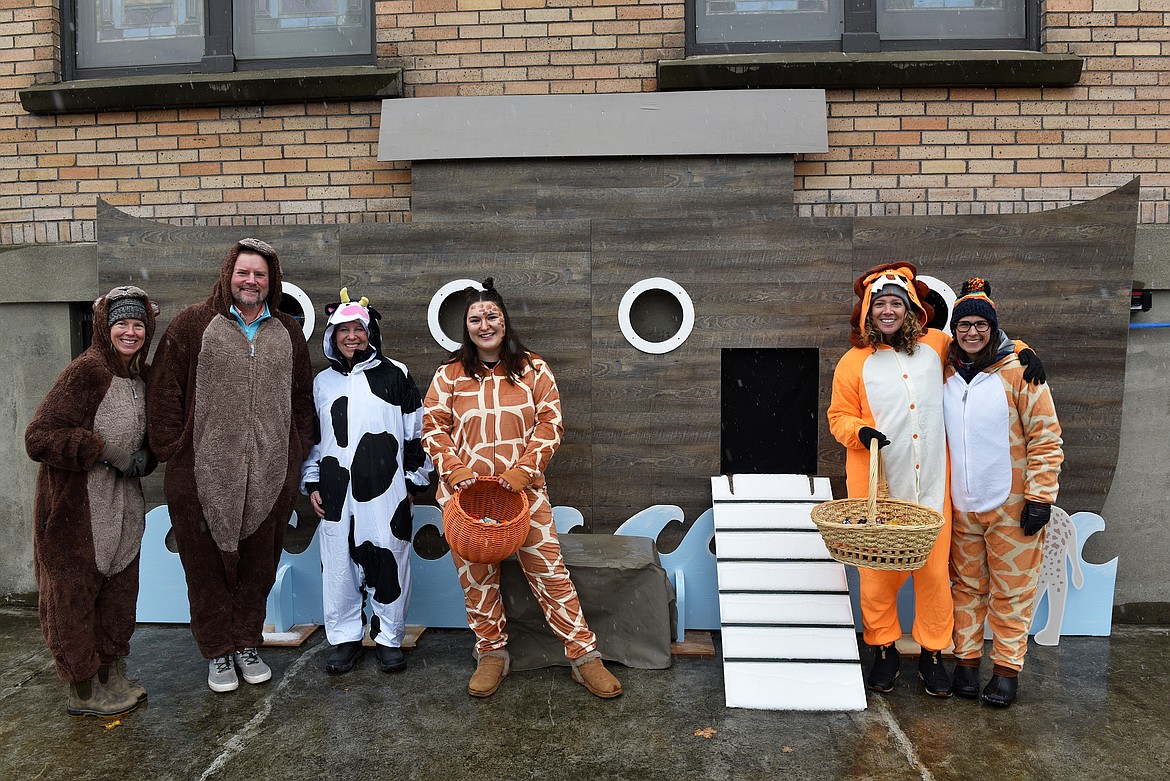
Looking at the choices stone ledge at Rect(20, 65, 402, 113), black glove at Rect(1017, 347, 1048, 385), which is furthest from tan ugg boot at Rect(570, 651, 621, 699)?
stone ledge at Rect(20, 65, 402, 113)

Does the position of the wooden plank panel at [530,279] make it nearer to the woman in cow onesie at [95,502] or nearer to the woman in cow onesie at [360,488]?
the woman in cow onesie at [360,488]

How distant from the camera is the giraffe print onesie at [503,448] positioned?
3.85 m

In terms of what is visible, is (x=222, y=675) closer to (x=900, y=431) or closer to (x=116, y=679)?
(x=116, y=679)

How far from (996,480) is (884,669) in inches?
39.3

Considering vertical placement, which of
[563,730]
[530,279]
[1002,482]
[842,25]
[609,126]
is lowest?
[563,730]

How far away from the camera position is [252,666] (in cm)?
391

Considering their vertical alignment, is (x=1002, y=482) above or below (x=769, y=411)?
below

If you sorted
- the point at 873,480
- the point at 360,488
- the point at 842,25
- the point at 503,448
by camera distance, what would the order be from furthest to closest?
the point at 842,25
the point at 360,488
the point at 503,448
the point at 873,480

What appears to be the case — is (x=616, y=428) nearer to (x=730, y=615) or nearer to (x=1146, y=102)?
(x=730, y=615)

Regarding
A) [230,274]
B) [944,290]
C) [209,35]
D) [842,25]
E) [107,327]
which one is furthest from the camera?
[209,35]

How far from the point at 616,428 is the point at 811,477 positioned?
108 centimetres

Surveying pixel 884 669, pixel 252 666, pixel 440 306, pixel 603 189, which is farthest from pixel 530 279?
pixel 884 669

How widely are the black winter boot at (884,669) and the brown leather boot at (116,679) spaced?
10.9ft

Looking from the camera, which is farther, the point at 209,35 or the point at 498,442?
the point at 209,35
